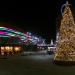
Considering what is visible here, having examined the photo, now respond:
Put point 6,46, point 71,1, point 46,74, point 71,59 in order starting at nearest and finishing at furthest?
point 46,74 < point 71,59 < point 6,46 < point 71,1

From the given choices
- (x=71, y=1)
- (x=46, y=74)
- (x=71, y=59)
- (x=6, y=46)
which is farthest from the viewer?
(x=71, y=1)

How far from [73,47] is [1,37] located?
47537 mm

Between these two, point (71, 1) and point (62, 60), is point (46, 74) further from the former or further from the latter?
point (71, 1)

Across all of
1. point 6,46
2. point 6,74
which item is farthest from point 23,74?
point 6,46

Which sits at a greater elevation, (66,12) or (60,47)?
(66,12)

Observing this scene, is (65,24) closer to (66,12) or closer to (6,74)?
(66,12)

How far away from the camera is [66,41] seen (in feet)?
80.7

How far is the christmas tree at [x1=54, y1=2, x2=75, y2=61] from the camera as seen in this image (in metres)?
24.2

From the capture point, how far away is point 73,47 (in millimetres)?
24656

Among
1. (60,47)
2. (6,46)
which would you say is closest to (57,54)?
(60,47)

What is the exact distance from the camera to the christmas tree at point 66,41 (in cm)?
2419

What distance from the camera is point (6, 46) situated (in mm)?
62781

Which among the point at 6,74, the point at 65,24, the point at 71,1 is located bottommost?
the point at 6,74

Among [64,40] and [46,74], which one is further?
[64,40]
